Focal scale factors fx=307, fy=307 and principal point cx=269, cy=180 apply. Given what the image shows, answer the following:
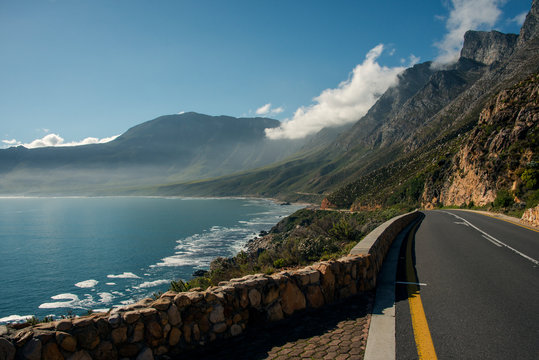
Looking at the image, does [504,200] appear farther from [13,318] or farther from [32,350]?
[13,318]

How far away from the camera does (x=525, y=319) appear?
4586 mm

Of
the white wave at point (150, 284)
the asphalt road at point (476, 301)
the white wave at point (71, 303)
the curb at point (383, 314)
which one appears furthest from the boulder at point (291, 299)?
the white wave at point (150, 284)

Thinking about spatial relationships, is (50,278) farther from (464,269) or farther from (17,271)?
(464,269)

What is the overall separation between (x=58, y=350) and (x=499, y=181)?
39.7 metres

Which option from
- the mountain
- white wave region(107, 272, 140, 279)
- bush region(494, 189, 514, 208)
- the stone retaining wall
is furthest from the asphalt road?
white wave region(107, 272, 140, 279)

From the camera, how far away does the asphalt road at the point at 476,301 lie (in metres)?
3.88

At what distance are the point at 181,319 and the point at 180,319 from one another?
0.08ft

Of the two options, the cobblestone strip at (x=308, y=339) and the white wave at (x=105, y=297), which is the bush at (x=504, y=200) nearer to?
the cobblestone strip at (x=308, y=339)

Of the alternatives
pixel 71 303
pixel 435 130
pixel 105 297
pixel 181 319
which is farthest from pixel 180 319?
pixel 435 130

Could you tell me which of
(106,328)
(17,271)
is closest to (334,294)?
(106,328)

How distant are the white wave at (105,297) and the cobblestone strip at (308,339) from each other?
31974 millimetres

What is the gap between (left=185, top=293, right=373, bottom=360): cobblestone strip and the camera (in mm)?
4062

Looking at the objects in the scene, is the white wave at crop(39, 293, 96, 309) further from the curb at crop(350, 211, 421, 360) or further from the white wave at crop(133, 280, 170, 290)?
the curb at crop(350, 211, 421, 360)

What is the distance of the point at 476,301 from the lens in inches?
213
